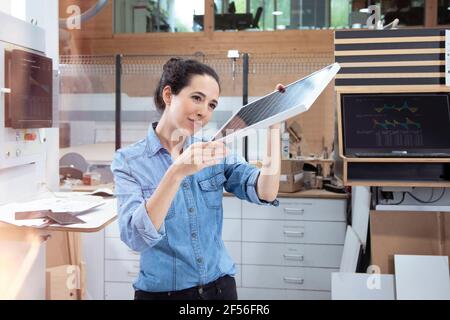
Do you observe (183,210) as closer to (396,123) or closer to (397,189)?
(396,123)

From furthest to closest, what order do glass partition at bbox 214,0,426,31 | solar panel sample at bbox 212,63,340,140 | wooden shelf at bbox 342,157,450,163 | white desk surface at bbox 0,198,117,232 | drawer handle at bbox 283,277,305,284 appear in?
glass partition at bbox 214,0,426,31
drawer handle at bbox 283,277,305,284
wooden shelf at bbox 342,157,450,163
white desk surface at bbox 0,198,117,232
solar panel sample at bbox 212,63,340,140

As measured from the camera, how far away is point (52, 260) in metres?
1.75

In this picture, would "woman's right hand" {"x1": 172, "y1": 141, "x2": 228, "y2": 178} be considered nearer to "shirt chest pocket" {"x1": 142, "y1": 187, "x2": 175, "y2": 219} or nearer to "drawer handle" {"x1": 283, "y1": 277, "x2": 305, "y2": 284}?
"shirt chest pocket" {"x1": 142, "y1": 187, "x2": 175, "y2": 219}

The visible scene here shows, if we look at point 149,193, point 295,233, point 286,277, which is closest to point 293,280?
point 286,277

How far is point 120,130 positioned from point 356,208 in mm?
1287

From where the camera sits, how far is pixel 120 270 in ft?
8.60

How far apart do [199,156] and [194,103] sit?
223 millimetres

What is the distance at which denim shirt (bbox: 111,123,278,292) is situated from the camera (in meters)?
0.98

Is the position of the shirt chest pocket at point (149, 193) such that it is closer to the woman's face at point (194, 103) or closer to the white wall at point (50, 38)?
the woman's face at point (194, 103)

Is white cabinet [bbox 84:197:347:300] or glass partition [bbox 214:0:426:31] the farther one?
glass partition [bbox 214:0:426:31]

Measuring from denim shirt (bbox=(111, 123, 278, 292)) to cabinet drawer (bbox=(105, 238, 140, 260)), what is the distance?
157cm

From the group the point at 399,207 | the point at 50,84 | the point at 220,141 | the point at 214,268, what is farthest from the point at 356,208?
the point at 220,141

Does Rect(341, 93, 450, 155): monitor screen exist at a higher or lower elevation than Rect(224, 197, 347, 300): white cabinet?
higher

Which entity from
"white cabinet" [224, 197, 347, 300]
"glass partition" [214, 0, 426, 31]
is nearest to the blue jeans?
"white cabinet" [224, 197, 347, 300]
